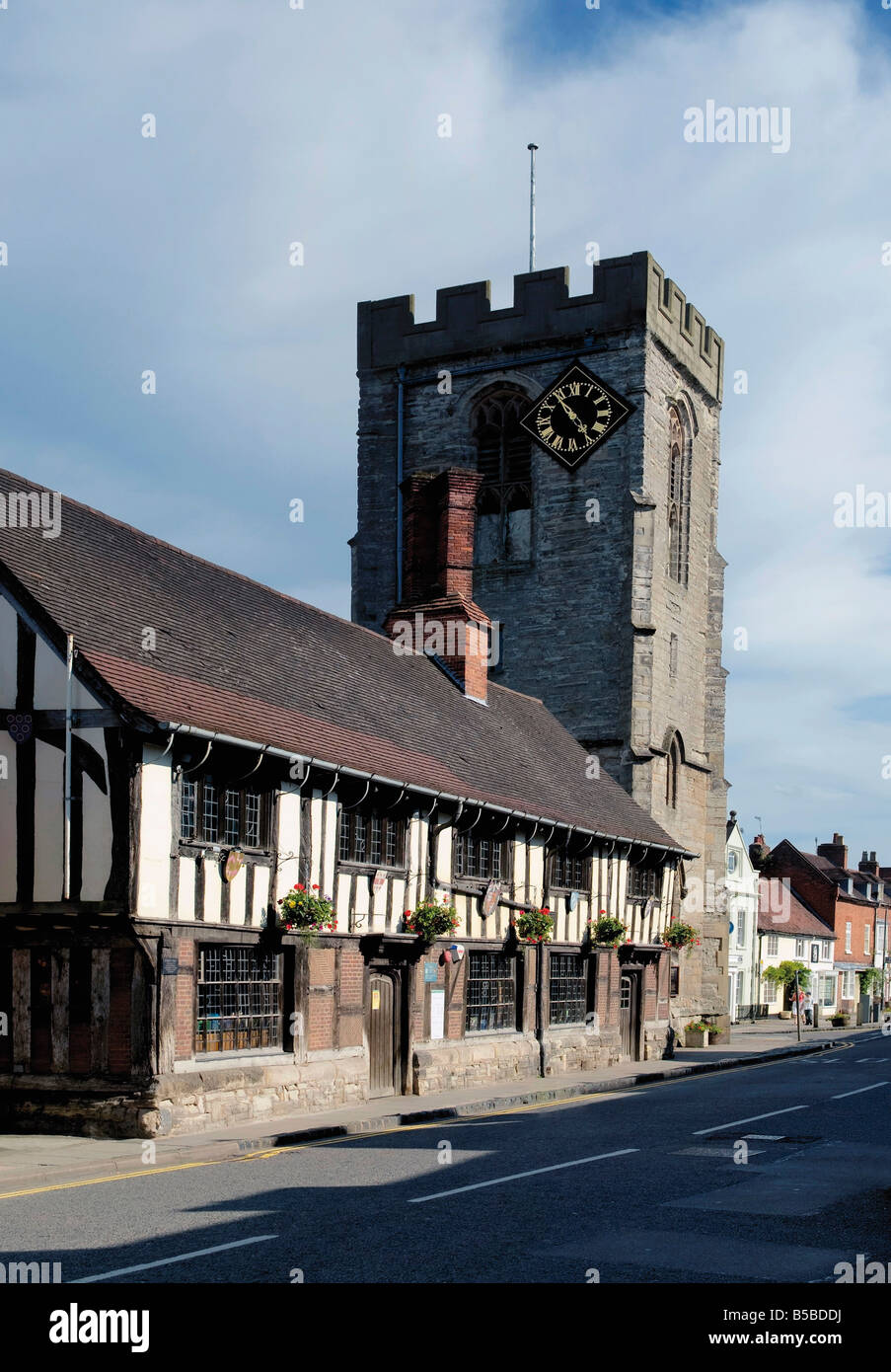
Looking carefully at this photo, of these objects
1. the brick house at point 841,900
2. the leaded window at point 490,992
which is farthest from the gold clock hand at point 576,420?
the brick house at point 841,900

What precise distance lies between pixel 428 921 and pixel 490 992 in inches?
157

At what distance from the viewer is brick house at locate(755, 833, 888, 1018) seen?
258 ft

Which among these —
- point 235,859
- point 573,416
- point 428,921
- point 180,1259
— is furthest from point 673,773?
point 180,1259

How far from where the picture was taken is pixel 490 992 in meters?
26.1

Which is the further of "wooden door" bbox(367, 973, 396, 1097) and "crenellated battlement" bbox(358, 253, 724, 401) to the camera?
"crenellated battlement" bbox(358, 253, 724, 401)

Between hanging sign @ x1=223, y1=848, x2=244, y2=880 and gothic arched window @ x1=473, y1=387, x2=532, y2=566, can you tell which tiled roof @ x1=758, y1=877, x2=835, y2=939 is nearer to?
gothic arched window @ x1=473, y1=387, x2=532, y2=566

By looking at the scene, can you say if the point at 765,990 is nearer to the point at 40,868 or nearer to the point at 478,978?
the point at 478,978

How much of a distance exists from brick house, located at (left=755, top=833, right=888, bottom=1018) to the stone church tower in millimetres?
33998

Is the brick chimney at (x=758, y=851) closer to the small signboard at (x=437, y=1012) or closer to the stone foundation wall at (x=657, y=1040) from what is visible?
the stone foundation wall at (x=657, y=1040)

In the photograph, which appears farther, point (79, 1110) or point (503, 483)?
point (503, 483)

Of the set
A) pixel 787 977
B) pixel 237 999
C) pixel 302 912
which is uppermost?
pixel 302 912

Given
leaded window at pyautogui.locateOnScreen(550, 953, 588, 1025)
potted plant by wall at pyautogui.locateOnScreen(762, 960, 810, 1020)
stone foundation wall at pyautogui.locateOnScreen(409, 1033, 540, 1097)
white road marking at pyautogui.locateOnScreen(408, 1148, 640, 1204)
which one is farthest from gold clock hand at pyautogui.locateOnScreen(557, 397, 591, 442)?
potted plant by wall at pyautogui.locateOnScreen(762, 960, 810, 1020)

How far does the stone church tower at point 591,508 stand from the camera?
3934 centimetres

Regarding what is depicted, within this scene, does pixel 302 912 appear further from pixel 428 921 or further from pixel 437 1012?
pixel 437 1012
